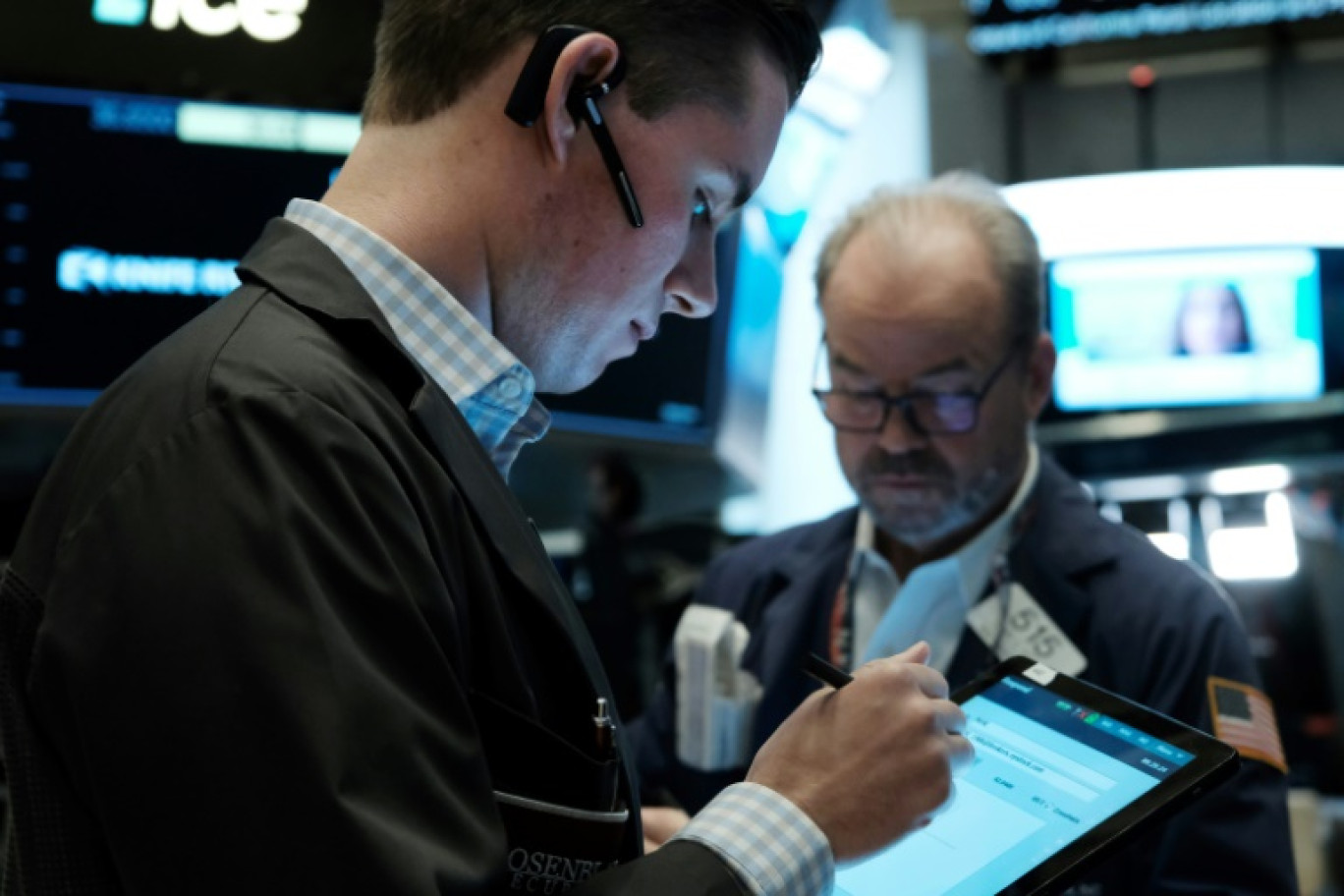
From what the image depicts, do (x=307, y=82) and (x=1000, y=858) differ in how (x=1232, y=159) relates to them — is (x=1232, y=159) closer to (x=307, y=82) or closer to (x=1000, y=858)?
(x=307, y=82)

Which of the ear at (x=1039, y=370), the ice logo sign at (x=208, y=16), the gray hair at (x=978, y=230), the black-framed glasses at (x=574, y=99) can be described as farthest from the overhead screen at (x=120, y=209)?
the black-framed glasses at (x=574, y=99)

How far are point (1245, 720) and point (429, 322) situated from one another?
44.0 inches

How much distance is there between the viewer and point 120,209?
300 centimetres

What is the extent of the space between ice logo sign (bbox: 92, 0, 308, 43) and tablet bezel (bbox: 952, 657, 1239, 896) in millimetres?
2084

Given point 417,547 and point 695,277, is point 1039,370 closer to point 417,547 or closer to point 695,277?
point 695,277

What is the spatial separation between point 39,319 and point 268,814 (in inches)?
88.3

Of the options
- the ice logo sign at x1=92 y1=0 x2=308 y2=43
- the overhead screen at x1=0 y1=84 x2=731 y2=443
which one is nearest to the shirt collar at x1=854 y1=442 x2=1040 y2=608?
the overhead screen at x1=0 y1=84 x2=731 y2=443

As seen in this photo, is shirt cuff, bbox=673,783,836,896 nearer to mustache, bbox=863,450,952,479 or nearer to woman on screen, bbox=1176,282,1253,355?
mustache, bbox=863,450,952,479

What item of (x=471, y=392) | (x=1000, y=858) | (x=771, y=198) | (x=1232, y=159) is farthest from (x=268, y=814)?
(x=1232, y=159)

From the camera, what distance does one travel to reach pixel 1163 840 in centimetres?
188

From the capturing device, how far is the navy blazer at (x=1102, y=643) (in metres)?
1.84

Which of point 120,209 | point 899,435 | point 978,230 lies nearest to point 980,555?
point 899,435

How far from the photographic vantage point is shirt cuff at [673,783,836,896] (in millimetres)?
1108

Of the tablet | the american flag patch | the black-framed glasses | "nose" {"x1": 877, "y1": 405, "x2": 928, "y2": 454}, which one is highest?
the black-framed glasses
